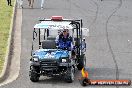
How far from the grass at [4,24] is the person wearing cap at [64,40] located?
2.44 m

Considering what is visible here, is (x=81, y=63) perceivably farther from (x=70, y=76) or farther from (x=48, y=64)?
(x=48, y=64)

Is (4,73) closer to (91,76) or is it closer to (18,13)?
(91,76)

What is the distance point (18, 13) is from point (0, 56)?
14.4m

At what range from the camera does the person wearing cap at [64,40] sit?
19.7m

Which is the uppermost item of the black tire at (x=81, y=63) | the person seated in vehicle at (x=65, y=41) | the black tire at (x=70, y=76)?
the person seated in vehicle at (x=65, y=41)

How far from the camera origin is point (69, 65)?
18.5m

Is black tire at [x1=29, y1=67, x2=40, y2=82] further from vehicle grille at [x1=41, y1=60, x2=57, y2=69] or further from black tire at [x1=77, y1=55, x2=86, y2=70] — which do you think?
black tire at [x1=77, y1=55, x2=86, y2=70]

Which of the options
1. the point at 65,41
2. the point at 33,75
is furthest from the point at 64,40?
the point at 33,75

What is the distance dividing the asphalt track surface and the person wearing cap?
118 centimetres

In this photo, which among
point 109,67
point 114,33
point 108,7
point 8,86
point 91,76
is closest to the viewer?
point 8,86

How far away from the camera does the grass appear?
2349 centimetres

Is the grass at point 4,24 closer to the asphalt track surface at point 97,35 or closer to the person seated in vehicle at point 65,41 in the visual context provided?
the asphalt track surface at point 97,35

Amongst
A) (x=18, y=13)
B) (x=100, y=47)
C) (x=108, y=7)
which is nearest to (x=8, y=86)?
(x=100, y=47)

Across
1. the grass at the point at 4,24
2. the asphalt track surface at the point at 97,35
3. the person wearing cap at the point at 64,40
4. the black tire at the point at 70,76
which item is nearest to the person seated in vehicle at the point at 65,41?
the person wearing cap at the point at 64,40
